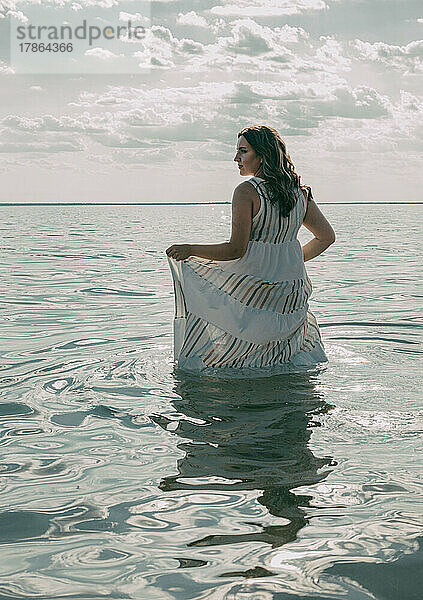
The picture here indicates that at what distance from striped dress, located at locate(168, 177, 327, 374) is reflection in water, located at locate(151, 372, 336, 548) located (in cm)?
25

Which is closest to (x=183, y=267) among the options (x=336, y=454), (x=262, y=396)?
(x=262, y=396)

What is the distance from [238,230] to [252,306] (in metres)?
0.63

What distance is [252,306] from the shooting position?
5.91 metres

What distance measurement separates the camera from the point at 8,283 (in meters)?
13.2

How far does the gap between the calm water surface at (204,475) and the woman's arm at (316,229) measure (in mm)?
929

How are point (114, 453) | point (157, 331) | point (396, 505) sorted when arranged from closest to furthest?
point (396, 505) < point (114, 453) < point (157, 331)

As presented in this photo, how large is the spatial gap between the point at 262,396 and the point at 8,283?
8.85m

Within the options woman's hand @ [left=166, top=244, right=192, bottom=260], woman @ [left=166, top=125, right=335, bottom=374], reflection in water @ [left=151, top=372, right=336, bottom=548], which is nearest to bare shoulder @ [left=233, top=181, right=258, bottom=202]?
woman @ [left=166, top=125, right=335, bottom=374]

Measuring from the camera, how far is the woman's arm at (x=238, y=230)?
556 centimetres

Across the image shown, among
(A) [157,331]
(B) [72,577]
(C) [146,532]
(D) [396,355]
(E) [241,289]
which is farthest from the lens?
(A) [157,331]

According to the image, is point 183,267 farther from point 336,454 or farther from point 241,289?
point 336,454

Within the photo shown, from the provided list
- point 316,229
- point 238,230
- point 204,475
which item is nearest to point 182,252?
point 238,230

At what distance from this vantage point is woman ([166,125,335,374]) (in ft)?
18.4

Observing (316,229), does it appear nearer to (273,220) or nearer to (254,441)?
(273,220)
